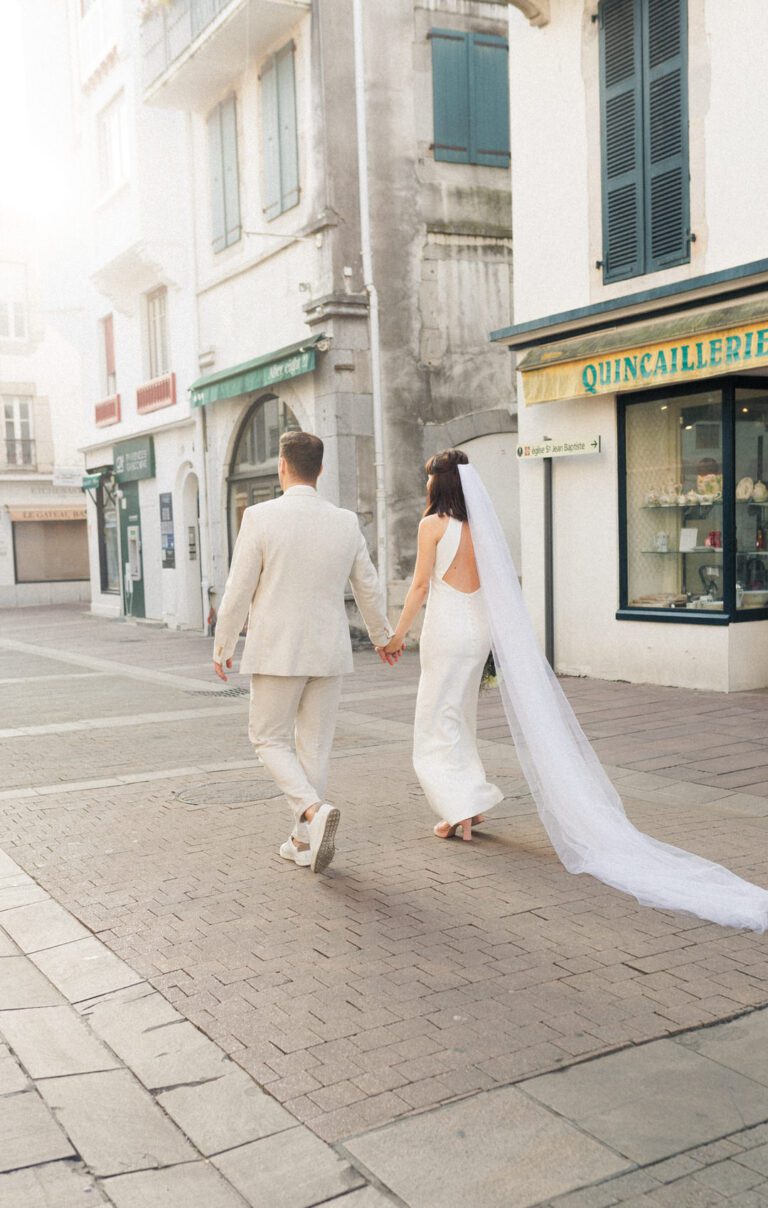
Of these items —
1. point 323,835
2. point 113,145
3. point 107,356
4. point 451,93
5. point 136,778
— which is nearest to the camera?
point 323,835

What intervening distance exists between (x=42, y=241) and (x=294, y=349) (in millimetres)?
25058

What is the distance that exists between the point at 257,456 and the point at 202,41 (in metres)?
6.03

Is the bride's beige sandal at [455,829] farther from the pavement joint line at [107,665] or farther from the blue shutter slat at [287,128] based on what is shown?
the blue shutter slat at [287,128]

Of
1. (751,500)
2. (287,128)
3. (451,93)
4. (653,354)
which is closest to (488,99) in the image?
(451,93)

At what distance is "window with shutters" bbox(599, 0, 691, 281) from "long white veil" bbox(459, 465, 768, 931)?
6181mm

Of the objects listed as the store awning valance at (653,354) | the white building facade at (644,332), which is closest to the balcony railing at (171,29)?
the white building facade at (644,332)

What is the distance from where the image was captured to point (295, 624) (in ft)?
18.0

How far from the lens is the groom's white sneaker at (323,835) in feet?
17.3

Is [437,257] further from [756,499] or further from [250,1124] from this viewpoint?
[250,1124]

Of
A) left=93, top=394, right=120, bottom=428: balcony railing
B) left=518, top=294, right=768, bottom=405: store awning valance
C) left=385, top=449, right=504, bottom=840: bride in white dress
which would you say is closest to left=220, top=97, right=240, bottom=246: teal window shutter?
left=93, top=394, right=120, bottom=428: balcony railing

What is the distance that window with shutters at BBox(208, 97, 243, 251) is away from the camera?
18828 millimetres

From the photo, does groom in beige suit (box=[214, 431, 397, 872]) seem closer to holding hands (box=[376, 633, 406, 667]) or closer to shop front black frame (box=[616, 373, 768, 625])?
holding hands (box=[376, 633, 406, 667])

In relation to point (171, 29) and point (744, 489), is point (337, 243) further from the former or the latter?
point (744, 489)

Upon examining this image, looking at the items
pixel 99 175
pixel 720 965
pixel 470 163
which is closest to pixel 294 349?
pixel 470 163
